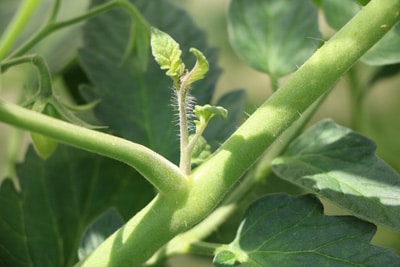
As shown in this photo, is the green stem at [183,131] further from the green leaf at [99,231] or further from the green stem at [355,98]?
the green stem at [355,98]

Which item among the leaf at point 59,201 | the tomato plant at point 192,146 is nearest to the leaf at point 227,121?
the tomato plant at point 192,146

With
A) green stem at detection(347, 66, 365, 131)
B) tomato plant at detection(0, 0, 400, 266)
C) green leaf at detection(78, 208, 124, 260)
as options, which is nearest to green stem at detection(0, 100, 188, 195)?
tomato plant at detection(0, 0, 400, 266)

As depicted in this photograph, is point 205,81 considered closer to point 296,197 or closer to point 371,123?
point 296,197

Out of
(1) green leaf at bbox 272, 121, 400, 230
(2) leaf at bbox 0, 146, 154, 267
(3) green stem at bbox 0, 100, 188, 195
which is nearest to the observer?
(3) green stem at bbox 0, 100, 188, 195

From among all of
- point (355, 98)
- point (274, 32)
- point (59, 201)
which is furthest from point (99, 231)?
point (355, 98)

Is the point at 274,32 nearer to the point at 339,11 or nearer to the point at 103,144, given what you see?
the point at 339,11

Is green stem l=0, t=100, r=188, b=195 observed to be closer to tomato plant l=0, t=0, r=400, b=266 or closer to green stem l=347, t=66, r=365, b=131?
tomato plant l=0, t=0, r=400, b=266
